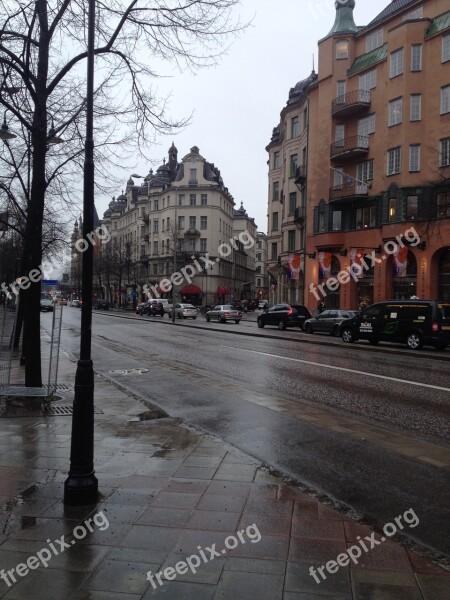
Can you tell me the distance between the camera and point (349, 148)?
124 ft

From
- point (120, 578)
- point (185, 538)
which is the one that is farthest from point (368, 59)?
point (120, 578)

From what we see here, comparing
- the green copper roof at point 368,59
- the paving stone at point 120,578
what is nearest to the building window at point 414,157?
the green copper roof at point 368,59

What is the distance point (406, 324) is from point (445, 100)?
19236mm

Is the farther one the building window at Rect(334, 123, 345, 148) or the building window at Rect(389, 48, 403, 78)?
the building window at Rect(334, 123, 345, 148)

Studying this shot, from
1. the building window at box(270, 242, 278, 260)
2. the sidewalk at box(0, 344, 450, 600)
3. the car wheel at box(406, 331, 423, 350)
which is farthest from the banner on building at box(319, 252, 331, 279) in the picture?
the sidewalk at box(0, 344, 450, 600)

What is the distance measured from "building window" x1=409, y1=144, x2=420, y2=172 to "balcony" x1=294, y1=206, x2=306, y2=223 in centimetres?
1217

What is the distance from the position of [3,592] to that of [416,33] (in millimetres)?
38492


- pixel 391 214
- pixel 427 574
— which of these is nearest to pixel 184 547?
pixel 427 574

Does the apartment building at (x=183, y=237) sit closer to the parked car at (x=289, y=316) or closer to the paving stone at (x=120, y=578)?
the parked car at (x=289, y=316)

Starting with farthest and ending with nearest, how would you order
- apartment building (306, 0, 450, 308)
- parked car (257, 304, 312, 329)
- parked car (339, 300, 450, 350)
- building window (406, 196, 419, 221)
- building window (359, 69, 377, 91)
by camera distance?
building window (359, 69, 377, 91) < building window (406, 196, 419, 221) < apartment building (306, 0, 450, 308) < parked car (257, 304, 312, 329) < parked car (339, 300, 450, 350)

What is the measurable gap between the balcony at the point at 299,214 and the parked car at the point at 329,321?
58.9 ft

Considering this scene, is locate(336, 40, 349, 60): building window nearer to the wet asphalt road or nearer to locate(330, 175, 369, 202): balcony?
locate(330, 175, 369, 202): balcony

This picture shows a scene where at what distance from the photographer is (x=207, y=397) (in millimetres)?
10008

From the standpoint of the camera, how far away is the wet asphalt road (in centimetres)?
505
